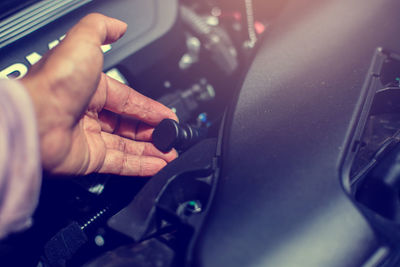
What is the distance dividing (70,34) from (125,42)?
171mm

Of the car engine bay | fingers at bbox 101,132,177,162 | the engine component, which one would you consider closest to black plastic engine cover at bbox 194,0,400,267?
the car engine bay

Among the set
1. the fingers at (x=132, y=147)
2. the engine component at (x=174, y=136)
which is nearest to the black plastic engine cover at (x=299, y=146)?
the engine component at (x=174, y=136)

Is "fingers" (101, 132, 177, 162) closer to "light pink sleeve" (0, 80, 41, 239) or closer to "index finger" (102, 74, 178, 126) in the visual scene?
"index finger" (102, 74, 178, 126)

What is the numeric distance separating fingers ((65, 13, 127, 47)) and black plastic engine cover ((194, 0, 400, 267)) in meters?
0.28

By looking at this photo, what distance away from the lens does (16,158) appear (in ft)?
1.34

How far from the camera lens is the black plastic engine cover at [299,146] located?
448 mm

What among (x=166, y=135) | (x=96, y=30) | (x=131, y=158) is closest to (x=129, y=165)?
(x=131, y=158)

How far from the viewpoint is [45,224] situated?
0.72 meters

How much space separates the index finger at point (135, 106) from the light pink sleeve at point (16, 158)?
31 cm

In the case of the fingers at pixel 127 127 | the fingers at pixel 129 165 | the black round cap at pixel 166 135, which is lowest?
the fingers at pixel 129 165

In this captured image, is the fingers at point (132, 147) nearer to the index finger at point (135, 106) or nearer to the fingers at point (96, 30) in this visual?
the index finger at point (135, 106)

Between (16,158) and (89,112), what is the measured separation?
0.31 metres

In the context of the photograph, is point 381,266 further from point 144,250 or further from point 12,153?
point 12,153

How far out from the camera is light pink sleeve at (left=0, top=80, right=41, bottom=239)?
1.33ft
